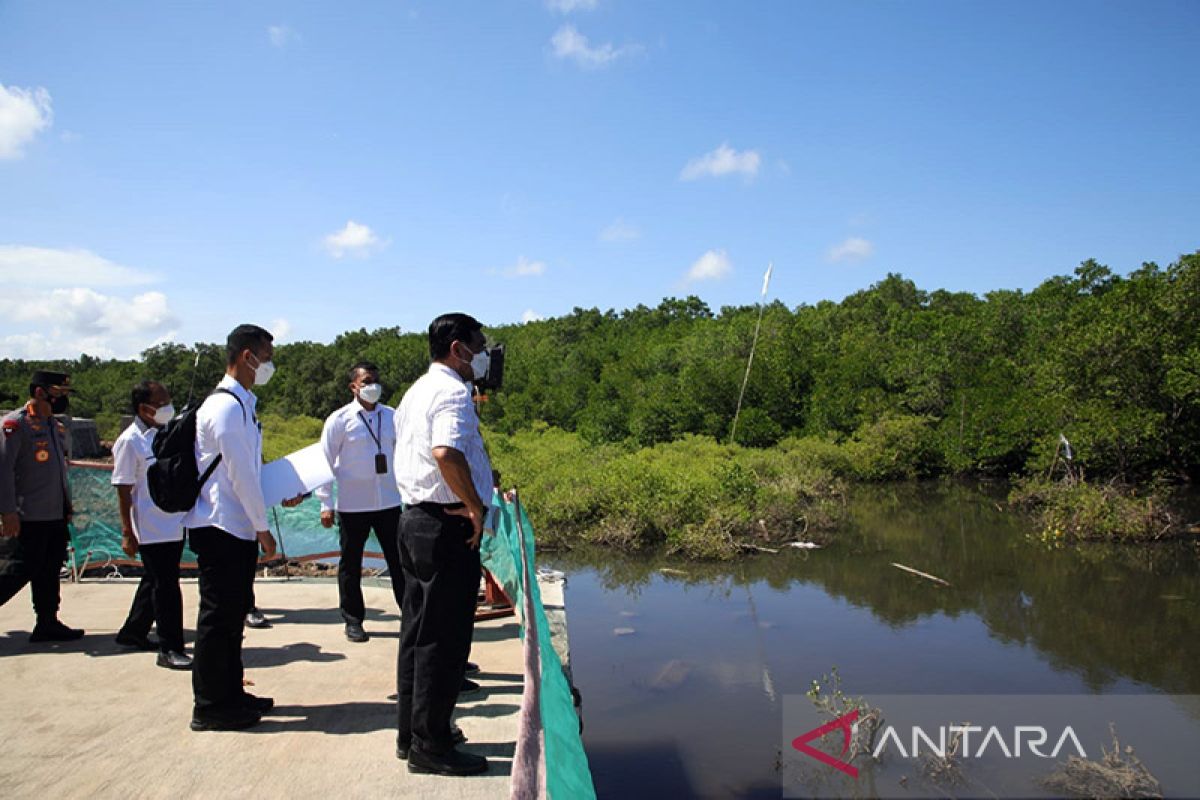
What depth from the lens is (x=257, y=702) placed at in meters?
3.78

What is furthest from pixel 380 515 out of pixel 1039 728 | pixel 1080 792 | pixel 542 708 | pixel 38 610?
pixel 1039 728

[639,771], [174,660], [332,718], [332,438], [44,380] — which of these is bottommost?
[639,771]

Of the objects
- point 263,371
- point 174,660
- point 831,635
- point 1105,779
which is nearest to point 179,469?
point 263,371

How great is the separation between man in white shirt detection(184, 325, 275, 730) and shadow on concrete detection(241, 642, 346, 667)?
1.05 metres

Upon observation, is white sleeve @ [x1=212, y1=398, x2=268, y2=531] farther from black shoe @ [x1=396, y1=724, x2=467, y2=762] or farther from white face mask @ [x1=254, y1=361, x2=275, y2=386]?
black shoe @ [x1=396, y1=724, x2=467, y2=762]

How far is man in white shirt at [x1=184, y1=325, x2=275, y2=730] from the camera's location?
139 inches

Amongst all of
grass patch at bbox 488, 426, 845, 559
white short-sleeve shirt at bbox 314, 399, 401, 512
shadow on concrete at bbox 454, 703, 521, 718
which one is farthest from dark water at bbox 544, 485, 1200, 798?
white short-sleeve shirt at bbox 314, 399, 401, 512

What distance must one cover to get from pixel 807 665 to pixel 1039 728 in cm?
227

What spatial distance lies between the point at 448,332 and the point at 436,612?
116 cm

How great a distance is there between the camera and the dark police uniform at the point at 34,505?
482 cm

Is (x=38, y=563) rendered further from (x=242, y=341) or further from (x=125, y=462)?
(x=242, y=341)

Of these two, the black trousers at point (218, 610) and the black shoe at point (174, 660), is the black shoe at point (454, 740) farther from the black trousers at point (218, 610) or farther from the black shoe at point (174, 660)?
the black shoe at point (174, 660)

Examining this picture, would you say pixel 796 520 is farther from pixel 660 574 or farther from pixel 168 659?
pixel 168 659

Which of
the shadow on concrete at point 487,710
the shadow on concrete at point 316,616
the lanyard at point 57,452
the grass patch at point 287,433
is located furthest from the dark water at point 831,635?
the grass patch at point 287,433
